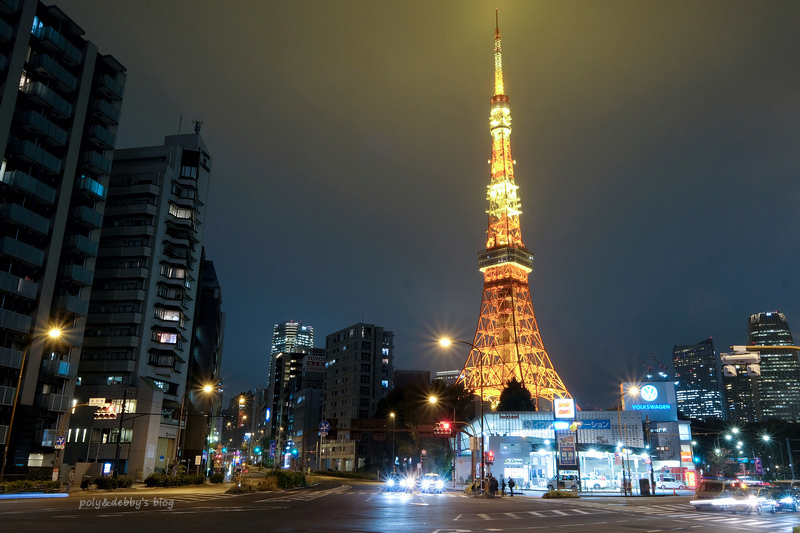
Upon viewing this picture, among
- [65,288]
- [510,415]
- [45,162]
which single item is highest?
[45,162]

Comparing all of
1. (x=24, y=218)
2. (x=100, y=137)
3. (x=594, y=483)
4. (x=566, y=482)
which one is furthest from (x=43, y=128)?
(x=594, y=483)

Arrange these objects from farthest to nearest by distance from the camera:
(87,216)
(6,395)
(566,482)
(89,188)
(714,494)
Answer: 1. (89,188)
2. (87,216)
3. (566,482)
4. (6,395)
5. (714,494)

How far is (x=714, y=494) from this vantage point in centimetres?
3173

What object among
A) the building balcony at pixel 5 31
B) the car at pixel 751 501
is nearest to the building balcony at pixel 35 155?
the building balcony at pixel 5 31

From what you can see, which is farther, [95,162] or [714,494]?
[95,162]

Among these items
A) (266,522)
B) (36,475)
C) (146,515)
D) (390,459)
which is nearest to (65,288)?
(36,475)

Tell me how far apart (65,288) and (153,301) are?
40.1 feet

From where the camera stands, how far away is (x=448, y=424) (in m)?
51.8

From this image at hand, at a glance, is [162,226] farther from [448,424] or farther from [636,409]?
[636,409]

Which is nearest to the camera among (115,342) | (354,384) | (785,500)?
(785,500)

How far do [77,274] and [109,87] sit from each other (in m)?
21.7

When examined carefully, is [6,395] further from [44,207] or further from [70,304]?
[44,207]

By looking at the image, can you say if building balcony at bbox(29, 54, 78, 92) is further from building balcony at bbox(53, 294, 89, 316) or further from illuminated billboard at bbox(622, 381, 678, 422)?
illuminated billboard at bbox(622, 381, 678, 422)

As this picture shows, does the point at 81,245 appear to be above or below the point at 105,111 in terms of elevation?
below
